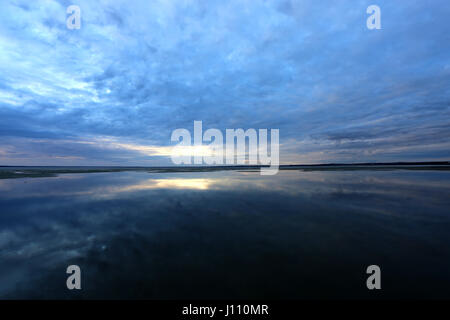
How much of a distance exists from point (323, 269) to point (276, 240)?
2185mm

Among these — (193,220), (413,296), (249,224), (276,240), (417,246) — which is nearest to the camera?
(413,296)

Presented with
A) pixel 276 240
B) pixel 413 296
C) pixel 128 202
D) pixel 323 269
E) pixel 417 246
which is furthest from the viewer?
pixel 128 202

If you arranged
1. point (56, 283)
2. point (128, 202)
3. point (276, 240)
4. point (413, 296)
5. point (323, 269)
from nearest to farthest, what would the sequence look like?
point (413, 296) → point (56, 283) → point (323, 269) → point (276, 240) → point (128, 202)

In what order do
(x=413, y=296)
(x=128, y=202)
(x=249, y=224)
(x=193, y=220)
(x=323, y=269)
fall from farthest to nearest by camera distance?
(x=128, y=202) → (x=193, y=220) → (x=249, y=224) → (x=323, y=269) → (x=413, y=296)

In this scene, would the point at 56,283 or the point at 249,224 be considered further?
the point at 249,224

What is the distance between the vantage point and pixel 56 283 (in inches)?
193
